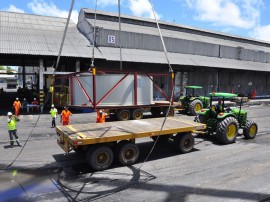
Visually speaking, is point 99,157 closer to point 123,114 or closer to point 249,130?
point 249,130

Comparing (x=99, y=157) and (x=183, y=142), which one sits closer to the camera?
(x=99, y=157)

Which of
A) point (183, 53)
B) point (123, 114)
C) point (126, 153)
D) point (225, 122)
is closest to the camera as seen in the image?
point (126, 153)

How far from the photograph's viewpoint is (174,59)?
30.9m

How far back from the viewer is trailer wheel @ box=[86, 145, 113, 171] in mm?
8992

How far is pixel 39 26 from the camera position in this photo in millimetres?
29578

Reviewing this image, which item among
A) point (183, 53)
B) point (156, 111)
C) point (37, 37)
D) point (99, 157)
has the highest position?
point (183, 53)

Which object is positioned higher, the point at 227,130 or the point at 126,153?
the point at 227,130

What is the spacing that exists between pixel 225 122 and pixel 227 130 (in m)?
0.39

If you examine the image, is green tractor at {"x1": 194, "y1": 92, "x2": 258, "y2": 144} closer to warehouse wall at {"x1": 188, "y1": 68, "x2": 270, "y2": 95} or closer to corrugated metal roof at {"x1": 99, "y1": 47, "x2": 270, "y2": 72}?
corrugated metal roof at {"x1": 99, "y1": 47, "x2": 270, "y2": 72}

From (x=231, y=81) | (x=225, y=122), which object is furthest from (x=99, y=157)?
(x=231, y=81)

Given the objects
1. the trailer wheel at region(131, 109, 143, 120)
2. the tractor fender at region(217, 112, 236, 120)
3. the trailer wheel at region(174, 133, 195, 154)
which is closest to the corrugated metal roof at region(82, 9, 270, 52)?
the trailer wheel at region(131, 109, 143, 120)

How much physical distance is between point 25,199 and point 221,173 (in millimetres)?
5891

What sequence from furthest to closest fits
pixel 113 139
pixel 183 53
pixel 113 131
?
pixel 183 53 < pixel 113 131 < pixel 113 139

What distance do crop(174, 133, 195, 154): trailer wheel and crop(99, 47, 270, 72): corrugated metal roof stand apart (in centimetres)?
1556
